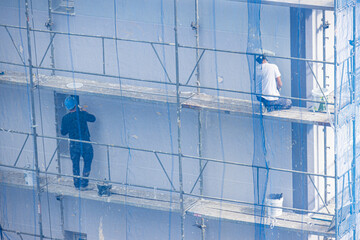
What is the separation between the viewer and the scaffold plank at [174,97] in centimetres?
1714

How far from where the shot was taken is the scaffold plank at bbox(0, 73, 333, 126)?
675 inches

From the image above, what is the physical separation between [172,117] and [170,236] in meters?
1.92

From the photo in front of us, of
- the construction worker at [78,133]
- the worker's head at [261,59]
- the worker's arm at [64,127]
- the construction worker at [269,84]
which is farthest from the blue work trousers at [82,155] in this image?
the worker's head at [261,59]

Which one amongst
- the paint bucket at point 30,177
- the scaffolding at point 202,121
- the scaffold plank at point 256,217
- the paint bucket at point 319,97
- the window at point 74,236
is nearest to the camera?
the scaffolding at point 202,121

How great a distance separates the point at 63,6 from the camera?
62.3 ft

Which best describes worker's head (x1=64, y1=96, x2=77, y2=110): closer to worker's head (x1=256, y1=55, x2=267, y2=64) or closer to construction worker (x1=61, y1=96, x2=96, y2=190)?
construction worker (x1=61, y1=96, x2=96, y2=190)

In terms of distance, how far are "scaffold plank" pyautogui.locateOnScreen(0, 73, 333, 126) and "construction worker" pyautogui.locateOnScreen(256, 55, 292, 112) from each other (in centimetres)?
10

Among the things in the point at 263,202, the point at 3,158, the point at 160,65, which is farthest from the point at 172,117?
the point at 3,158

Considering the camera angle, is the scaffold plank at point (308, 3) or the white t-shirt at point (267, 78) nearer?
the scaffold plank at point (308, 3)

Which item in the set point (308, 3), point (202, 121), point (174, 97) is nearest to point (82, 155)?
point (174, 97)

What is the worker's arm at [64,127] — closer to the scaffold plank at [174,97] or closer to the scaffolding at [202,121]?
the scaffolding at [202,121]

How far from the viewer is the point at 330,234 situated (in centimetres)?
1723

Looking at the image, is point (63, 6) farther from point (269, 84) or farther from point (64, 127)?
point (269, 84)

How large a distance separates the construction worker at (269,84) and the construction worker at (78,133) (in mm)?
3006
